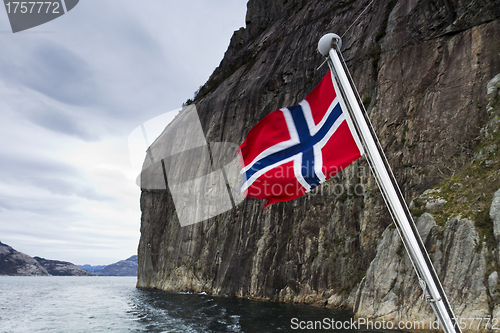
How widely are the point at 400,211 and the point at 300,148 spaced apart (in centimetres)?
231

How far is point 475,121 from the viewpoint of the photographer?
58.2 ft

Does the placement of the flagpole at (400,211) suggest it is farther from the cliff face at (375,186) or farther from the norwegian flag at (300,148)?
the cliff face at (375,186)

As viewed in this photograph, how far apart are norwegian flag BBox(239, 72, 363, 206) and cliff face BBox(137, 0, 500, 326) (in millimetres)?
9383

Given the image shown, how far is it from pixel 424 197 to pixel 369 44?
668 inches

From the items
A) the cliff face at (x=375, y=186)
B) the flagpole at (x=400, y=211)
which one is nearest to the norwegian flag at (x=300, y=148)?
the flagpole at (x=400, y=211)

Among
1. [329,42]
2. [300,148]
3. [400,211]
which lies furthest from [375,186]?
[400,211]

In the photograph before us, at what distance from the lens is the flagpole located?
128 inches

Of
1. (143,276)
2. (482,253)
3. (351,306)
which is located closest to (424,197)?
(482,253)

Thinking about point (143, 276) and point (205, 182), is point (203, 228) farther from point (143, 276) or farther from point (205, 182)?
point (143, 276)

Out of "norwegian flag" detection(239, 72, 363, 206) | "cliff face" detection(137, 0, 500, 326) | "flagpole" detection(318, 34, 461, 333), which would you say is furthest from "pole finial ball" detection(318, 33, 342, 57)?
"cliff face" detection(137, 0, 500, 326)

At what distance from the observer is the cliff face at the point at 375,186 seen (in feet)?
43.8

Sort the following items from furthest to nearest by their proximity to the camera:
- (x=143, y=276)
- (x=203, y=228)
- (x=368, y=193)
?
(x=143, y=276) < (x=203, y=228) < (x=368, y=193)

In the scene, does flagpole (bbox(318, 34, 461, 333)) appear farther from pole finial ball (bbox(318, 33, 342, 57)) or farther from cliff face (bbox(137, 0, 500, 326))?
cliff face (bbox(137, 0, 500, 326))

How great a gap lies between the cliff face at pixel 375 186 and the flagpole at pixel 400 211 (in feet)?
31.2
